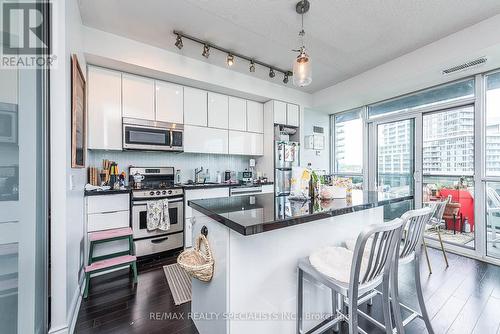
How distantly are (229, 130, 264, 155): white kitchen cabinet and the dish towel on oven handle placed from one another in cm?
152

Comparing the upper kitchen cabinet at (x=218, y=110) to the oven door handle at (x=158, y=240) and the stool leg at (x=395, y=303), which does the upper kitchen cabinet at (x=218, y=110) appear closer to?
the oven door handle at (x=158, y=240)

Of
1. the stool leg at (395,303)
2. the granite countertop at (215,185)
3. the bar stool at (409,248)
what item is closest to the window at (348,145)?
the granite countertop at (215,185)

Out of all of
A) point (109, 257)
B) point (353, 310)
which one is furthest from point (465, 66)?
point (109, 257)

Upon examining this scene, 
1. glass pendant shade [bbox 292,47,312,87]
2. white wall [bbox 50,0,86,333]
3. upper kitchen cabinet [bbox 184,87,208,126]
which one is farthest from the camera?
upper kitchen cabinet [bbox 184,87,208,126]

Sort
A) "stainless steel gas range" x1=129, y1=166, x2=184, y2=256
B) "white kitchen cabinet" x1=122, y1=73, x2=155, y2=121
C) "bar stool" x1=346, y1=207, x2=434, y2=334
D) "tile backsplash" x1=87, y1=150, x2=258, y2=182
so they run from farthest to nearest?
Result: "tile backsplash" x1=87, y1=150, x2=258, y2=182
"white kitchen cabinet" x1=122, y1=73, x2=155, y2=121
"stainless steel gas range" x1=129, y1=166, x2=184, y2=256
"bar stool" x1=346, y1=207, x2=434, y2=334

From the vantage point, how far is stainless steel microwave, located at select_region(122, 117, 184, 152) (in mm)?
2867

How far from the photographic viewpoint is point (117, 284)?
2201mm

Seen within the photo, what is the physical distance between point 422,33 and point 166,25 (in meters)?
3.05

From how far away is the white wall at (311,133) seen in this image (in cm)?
461

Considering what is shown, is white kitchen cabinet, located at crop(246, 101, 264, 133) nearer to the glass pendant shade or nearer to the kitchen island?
the glass pendant shade

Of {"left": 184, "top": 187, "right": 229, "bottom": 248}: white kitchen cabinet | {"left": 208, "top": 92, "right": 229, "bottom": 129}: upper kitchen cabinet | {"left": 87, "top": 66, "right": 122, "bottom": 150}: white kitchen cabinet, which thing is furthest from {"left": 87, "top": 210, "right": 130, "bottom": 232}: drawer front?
{"left": 208, "top": 92, "right": 229, "bottom": 129}: upper kitchen cabinet

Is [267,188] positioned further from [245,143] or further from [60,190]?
[60,190]

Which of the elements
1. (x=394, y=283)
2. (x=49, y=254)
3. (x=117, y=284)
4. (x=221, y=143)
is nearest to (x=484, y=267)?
(x=394, y=283)

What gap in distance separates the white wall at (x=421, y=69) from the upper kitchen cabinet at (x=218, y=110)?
208 cm
